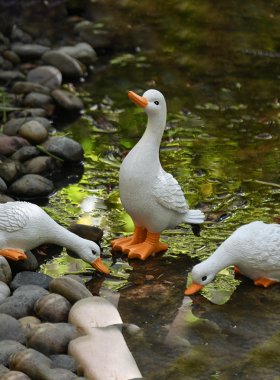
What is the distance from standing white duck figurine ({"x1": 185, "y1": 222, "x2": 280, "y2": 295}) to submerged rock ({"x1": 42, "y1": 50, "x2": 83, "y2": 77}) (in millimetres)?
5714

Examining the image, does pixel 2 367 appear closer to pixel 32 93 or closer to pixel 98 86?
pixel 32 93

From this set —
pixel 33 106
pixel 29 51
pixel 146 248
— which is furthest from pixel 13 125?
pixel 29 51

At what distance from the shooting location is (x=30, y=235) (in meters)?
4.25

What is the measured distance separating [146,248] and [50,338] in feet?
4.97

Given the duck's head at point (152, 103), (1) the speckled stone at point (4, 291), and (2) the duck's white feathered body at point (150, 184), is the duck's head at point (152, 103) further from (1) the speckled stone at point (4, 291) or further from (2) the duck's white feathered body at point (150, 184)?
(1) the speckled stone at point (4, 291)

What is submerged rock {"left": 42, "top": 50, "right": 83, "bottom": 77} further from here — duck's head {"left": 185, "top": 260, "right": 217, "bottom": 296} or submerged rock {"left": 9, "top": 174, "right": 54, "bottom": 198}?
duck's head {"left": 185, "top": 260, "right": 217, "bottom": 296}

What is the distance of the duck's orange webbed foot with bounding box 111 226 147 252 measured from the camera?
476 cm

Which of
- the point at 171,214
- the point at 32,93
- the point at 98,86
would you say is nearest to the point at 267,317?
the point at 171,214

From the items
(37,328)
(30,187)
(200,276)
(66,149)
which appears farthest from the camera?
(66,149)

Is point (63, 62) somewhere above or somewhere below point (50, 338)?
below

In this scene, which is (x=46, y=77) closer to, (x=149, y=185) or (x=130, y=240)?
(x=130, y=240)

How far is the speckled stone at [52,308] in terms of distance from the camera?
3.59m

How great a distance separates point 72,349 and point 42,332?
0.72 ft

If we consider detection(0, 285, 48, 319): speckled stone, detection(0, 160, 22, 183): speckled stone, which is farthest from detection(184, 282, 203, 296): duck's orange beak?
detection(0, 160, 22, 183): speckled stone
